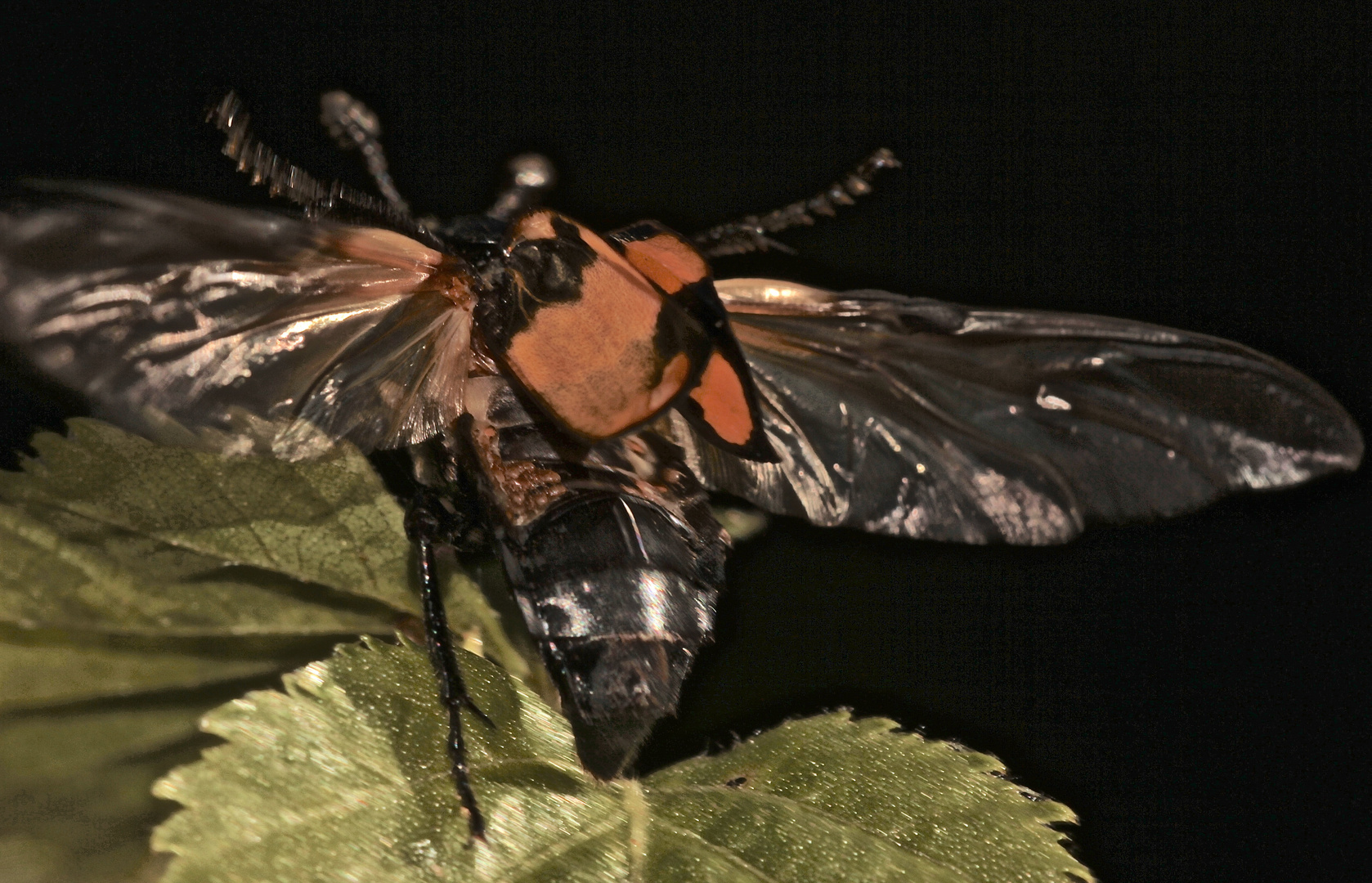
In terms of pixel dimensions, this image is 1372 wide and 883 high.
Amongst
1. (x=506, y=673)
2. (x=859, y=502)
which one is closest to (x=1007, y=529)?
(x=859, y=502)

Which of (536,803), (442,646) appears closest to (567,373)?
(442,646)

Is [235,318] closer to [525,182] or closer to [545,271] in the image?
[545,271]

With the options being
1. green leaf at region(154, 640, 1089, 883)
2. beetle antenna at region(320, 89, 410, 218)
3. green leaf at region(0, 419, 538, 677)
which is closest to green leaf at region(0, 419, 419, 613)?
green leaf at region(0, 419, 538, 677)

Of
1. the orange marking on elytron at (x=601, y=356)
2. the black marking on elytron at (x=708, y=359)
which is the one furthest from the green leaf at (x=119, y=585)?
the black marking on elytron at (x=708, y=359)

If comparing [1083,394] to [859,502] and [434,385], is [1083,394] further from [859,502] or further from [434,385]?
[434,385]

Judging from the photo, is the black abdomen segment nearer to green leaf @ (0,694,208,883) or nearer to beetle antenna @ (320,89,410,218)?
green leaf @ (0,694,208,883)
